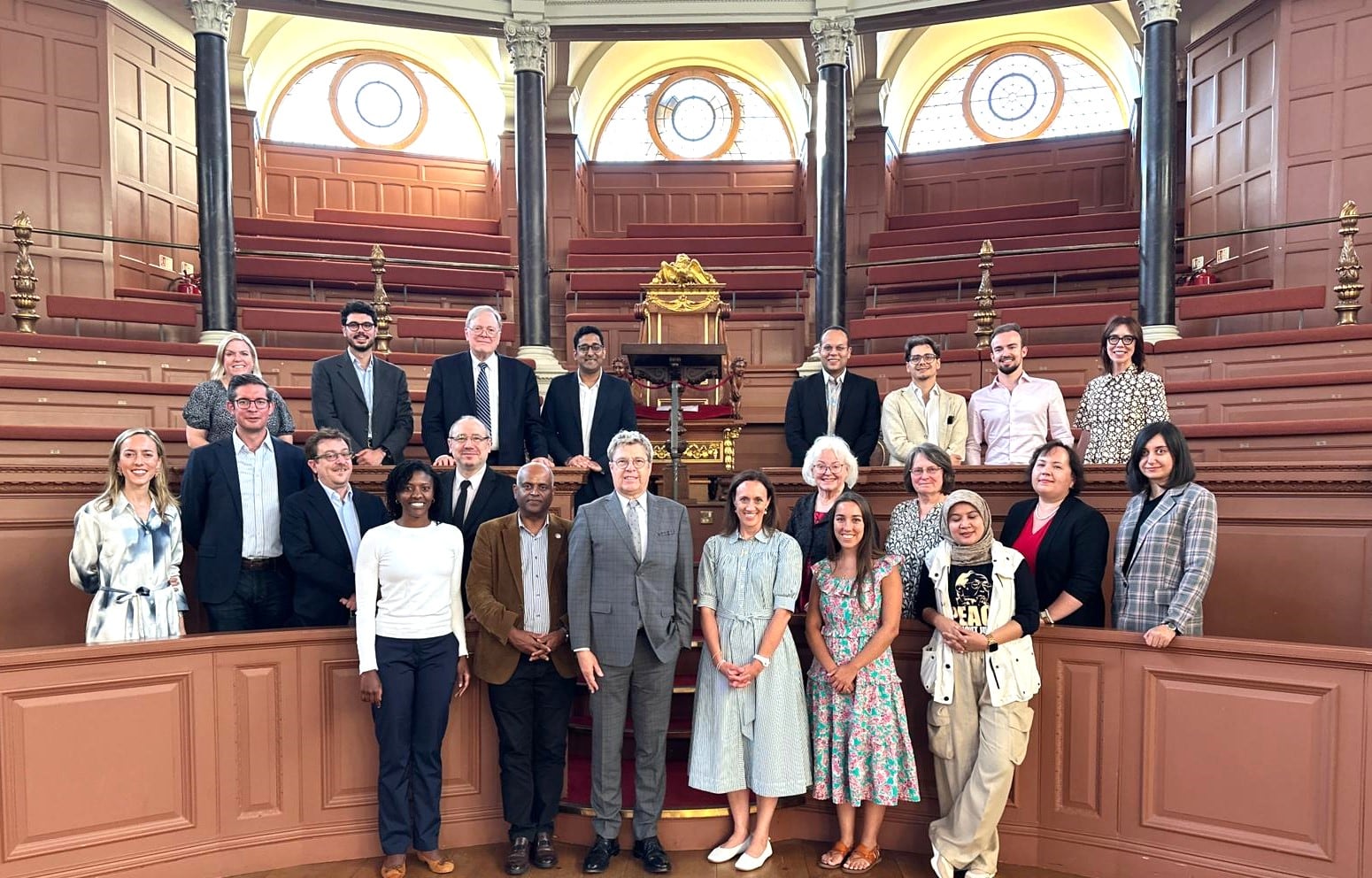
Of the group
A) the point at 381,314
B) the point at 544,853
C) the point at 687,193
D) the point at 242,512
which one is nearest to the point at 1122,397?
the point at 544,853

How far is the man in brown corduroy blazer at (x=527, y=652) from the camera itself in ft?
10.4

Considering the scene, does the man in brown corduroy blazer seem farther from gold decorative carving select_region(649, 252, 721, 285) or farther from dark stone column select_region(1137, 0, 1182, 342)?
dark stone column select_region(1137, 0, 1182, 342)

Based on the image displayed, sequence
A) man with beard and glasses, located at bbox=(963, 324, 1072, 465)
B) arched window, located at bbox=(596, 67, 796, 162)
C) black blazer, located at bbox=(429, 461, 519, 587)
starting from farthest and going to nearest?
arched window, located at bbox=(596, 67, 796, 162) → man with beard and glasses, located at bbox=(963, 324, 1072, 465) → black blazer, located at bbox=(429, 461, 519, 587)

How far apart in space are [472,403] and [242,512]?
1.05 meters

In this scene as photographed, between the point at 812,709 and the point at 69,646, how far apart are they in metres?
2.29

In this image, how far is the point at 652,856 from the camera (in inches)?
123

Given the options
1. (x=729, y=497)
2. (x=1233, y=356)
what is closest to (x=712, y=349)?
(x=729, y=497)

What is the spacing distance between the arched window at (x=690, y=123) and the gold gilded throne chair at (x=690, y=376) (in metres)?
4.18

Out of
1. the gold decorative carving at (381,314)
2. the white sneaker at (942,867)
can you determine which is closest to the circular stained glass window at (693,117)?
the gold decorative carving at (381,314)

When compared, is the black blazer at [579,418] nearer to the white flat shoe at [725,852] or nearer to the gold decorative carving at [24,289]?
the white flat shoe at [725,852]

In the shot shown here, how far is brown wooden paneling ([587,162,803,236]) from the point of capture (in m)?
11.8

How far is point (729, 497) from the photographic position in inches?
127

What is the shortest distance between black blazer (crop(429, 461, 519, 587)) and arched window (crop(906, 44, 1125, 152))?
373 inches

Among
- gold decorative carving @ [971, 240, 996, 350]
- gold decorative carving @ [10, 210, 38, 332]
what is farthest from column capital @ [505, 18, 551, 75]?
gold decorative carving @ [971, 240, 996, 350]
